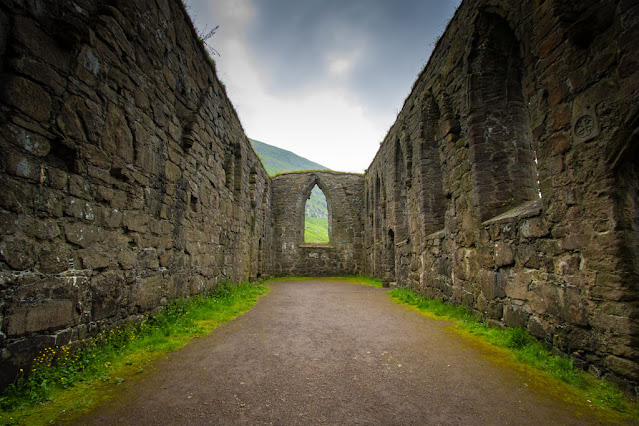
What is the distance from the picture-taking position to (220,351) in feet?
11.5

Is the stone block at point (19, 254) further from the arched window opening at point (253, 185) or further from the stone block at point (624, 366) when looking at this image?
the arched window opening at point (253, 185)

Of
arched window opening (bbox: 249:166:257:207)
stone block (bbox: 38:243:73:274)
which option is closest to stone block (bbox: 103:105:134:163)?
stone block (bbox: 38:243:73:274)

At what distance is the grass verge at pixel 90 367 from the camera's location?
6.88 feet

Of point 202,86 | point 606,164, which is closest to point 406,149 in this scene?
point 202,86

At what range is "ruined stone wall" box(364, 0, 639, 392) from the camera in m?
2.66

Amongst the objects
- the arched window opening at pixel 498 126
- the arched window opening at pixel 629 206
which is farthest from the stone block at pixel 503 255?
the arched window opening at pixel 629 206

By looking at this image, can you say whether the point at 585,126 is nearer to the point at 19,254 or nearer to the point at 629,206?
the point at 629,206

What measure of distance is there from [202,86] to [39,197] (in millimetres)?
4592

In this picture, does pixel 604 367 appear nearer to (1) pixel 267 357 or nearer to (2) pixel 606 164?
(2) pixel 606 164

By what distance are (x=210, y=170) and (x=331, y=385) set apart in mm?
5650

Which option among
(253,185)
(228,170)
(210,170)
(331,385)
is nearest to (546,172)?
(331,385)

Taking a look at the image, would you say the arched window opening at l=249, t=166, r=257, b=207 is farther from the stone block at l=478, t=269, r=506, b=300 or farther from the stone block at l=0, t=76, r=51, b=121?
the stone block at l=0, t=76, r=51, b=121

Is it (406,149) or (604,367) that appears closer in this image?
→ (604,367)

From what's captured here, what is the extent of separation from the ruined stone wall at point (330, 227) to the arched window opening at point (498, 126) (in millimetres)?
12781
